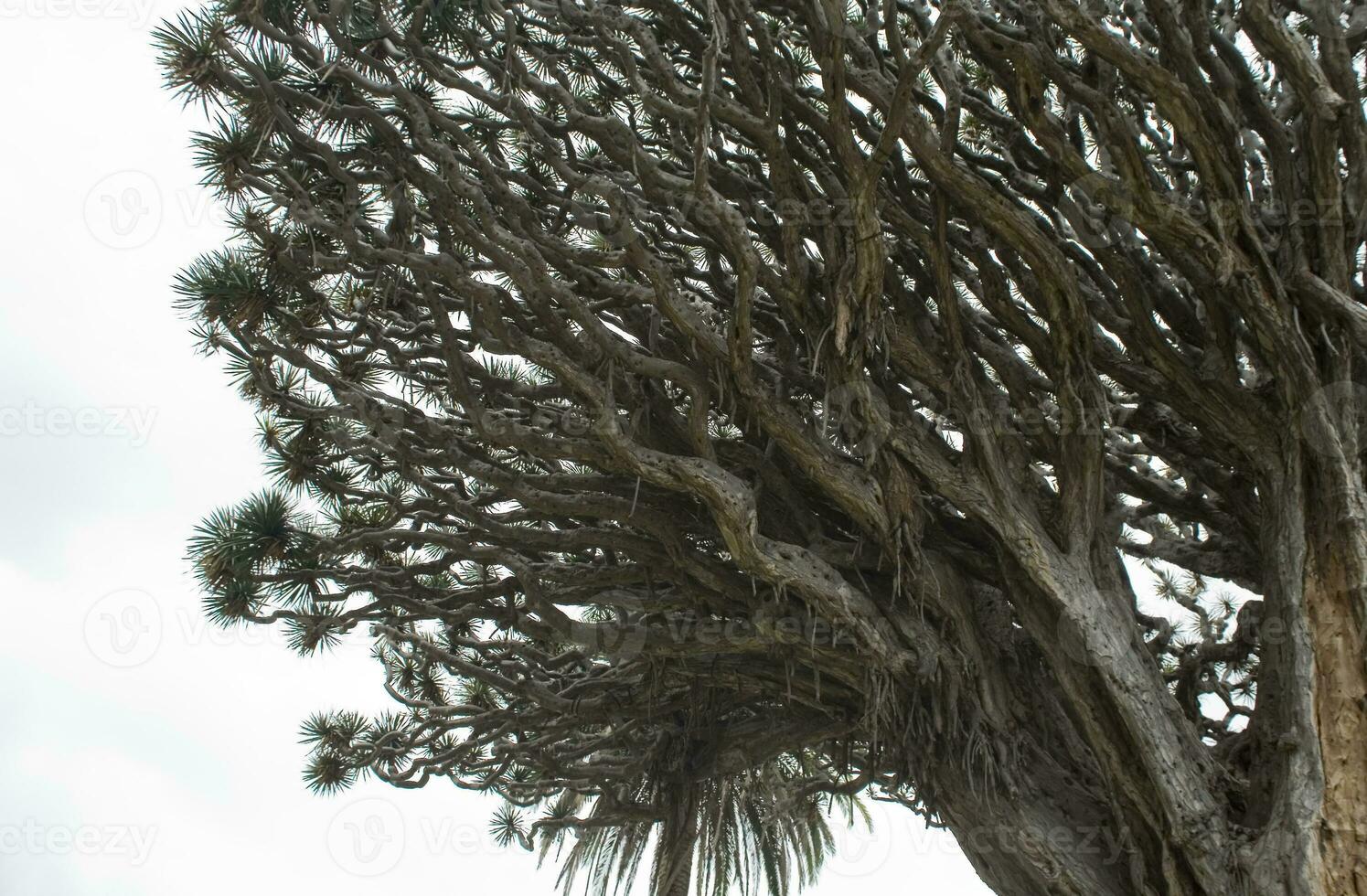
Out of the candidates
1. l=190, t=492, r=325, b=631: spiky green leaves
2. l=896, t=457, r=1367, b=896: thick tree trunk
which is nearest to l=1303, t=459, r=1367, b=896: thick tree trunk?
l=896, t=457, r=1367, b=896: thick tree trunk

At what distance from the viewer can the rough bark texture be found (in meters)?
4.09

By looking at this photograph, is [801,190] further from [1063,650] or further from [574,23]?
[1063,650]

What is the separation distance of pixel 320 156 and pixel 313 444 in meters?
1.34

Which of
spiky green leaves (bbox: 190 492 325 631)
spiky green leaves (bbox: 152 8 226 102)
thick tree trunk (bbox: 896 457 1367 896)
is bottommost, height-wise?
thick tree trunk (bbox: 896 457 1367 896)

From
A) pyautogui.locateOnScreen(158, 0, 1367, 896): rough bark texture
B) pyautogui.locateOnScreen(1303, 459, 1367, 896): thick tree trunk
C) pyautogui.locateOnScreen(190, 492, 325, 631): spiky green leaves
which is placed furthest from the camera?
pyautogui.locateOnScreen(190, 492, 325, 631): spiky green leaves

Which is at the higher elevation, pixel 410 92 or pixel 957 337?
pixel 410 92

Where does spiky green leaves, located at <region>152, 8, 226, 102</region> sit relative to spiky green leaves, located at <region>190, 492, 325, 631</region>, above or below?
above

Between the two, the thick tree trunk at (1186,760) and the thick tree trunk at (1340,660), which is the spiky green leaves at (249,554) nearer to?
the thick tree trunk at (1186,760)

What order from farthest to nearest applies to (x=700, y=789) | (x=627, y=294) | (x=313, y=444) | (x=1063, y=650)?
(x=700, y=789)
(x=313, y=444)
(x=627, y=294)
(x=1063, y=650)

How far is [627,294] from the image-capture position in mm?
4762

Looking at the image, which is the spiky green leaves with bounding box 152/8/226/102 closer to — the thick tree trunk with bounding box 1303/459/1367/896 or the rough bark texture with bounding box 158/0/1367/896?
the rough bark texture with bounding box 158/0/1367/896

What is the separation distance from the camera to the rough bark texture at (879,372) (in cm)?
409

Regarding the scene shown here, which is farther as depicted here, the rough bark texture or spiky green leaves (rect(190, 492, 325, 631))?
spiky green leaves (rect(190, 492, 325, 631))

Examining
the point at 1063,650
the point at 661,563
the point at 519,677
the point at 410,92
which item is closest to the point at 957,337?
the point at 1063,650
